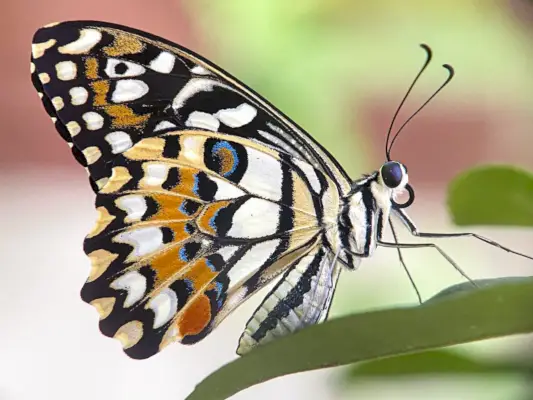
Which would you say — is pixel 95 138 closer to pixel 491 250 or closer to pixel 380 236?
pixel 380 236

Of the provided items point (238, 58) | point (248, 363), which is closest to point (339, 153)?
point (238, 58)

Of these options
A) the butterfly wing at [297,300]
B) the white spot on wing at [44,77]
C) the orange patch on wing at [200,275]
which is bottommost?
the butterfly wing at [297,300]

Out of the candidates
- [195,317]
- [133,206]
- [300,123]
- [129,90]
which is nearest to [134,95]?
[129,90]

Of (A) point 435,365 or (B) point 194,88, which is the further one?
(B) point 194,88

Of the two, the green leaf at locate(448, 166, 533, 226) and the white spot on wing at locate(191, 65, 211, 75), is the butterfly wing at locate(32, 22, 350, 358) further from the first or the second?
the green leaf at locate(448, 166, 533, 226)

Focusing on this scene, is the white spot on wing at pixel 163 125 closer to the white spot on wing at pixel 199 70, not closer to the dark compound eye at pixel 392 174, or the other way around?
the white spot on wing at pixel 199 70

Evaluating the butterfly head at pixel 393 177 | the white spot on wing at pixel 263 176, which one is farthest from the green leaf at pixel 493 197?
the white spot on wing at pixel 263 176

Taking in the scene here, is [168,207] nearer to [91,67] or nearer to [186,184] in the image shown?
[186,184]
